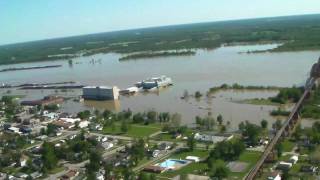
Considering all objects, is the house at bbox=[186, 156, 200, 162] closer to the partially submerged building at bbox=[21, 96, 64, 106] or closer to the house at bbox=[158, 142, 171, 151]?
the house at bbox=[158, 142, 171, 151]

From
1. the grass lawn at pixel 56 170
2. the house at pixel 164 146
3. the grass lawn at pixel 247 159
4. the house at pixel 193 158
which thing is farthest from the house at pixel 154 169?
the grass lawn at pixel 56 170

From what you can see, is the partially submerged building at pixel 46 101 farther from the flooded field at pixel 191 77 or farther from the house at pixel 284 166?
the house at pixel 284 166

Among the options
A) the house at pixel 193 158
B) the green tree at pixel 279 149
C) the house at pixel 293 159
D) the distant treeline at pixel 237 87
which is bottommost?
the house at pixel 193 158

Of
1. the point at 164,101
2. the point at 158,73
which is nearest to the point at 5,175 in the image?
the point at 164,101

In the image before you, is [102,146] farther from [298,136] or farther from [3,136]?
[298,136]

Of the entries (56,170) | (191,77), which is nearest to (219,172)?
(56,170)

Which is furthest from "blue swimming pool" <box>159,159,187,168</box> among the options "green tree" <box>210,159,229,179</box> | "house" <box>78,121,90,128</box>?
"house" <box>78,121,90,128</box>
